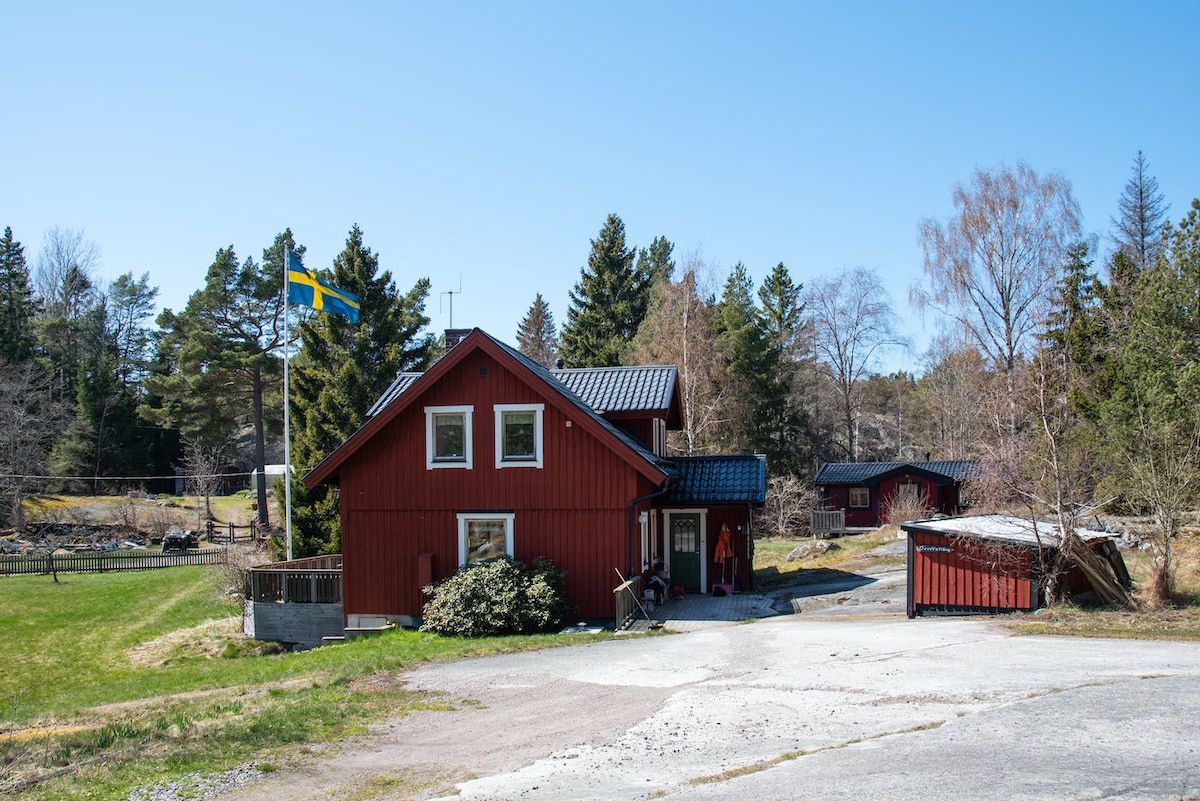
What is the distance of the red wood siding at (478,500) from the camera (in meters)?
19.9

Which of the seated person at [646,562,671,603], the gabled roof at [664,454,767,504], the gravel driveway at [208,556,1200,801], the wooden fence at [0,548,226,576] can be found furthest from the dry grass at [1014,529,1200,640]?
the wooden fence at [0,548,226,576]

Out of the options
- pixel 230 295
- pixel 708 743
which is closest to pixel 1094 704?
pixel 708 743

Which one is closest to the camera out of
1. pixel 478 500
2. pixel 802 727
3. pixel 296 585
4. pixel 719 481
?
pixel 802 727

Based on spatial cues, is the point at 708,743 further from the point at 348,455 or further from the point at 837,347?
the point at 837,347

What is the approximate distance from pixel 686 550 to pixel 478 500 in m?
6.25

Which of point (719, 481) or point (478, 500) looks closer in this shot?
point (478, 500)

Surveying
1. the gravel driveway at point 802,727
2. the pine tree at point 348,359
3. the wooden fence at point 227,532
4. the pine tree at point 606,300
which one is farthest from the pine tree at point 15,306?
the gravel driveway at point 802,727

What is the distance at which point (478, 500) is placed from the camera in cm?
2053

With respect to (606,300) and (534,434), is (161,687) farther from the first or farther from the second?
(606,300)

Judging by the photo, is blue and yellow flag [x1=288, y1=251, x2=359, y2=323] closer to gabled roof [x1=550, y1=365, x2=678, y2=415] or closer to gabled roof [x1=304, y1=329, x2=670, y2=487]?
gabled roof [x1=304, y1=329, x2=670, y2=487]

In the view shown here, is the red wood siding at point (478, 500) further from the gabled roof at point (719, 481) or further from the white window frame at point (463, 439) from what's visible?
the gabled roof at point (719, 481)

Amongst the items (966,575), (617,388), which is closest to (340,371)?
(617,388)

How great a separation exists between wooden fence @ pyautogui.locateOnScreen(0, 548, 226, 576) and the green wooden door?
21643 mm

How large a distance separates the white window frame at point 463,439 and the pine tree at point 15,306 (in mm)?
53156
